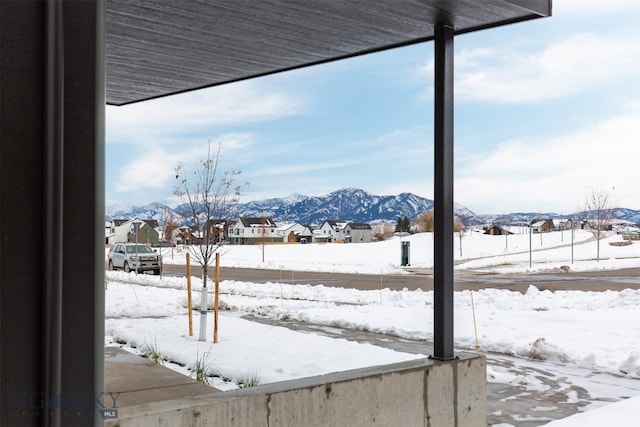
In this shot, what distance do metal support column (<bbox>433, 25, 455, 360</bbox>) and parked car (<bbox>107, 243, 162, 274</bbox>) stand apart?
2498 cm

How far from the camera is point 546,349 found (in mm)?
9633

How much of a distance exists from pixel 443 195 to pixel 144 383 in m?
3.76

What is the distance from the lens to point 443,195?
474 cm

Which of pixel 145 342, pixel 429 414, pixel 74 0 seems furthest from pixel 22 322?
pixel 145 342

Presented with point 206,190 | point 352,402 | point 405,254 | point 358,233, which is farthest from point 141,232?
point 358,233

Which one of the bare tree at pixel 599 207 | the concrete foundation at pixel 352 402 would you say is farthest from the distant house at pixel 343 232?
the concrete foundation at pixel 352 402

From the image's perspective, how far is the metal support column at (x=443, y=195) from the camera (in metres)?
4.71

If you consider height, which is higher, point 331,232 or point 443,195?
point 443,195

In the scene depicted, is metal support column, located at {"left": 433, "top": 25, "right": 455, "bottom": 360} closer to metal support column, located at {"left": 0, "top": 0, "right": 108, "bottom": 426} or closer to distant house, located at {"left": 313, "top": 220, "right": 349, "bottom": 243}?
metal support column, located at {"left": 0, "top": 0, "right": 108, "bottom": 426}

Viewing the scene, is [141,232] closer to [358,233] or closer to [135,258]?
[135,258]

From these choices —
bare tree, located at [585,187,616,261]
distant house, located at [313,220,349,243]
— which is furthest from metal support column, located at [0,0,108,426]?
distant house, located at [313,220,349,243]

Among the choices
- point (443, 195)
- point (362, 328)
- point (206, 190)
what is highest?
point (206, 190)

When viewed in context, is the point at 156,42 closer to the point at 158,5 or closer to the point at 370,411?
the point at 158,5

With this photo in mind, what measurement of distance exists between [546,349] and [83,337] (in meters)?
9.10
